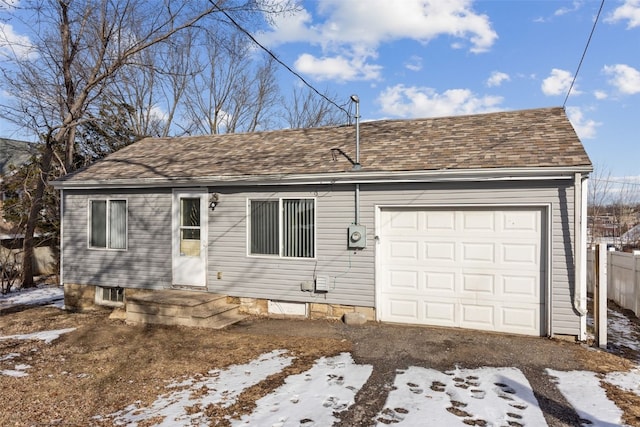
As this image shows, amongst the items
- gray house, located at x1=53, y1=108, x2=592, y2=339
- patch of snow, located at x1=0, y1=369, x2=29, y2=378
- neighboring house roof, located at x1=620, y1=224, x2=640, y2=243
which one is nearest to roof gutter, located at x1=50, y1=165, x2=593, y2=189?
gray house, located at x1=53, y1=108, x2=592, y2=339

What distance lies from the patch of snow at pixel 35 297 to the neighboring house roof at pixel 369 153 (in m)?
3.50

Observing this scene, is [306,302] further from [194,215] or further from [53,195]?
[53,195]

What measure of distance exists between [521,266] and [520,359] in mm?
1741

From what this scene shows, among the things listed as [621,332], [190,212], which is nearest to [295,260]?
[190,212]

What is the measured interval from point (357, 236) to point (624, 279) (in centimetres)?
665

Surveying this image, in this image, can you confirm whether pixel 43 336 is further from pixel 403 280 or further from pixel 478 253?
pixel 478 253

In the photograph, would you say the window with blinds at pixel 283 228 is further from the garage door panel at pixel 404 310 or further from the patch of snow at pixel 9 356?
the patch of snow at pixel 9 356

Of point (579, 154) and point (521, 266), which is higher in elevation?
point (579, 154)

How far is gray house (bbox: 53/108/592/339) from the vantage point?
7.04m

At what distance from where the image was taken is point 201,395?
483 cm

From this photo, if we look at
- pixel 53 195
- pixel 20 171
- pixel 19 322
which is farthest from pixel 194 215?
pixel 20 171

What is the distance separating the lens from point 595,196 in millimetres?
23562

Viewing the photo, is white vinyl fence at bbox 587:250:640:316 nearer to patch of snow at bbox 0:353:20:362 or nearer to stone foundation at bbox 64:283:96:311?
patch of snow at bbox 0:353:20:362

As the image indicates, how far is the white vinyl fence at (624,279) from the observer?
909 cm
